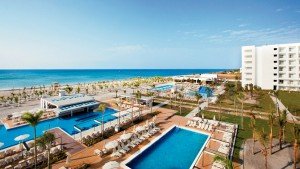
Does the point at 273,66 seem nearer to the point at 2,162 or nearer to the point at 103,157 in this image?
the point at 103,157

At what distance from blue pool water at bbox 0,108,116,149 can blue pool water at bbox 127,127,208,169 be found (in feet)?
33.1

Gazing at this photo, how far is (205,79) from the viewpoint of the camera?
68.1m

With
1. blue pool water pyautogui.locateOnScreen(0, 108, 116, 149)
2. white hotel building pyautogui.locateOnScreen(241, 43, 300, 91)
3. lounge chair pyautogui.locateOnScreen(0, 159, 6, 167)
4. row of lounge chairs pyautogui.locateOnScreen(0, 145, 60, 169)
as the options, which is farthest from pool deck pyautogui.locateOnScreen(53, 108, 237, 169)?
white hotel building pyautogui.locateOnScreen(241, 43, 300, 91)

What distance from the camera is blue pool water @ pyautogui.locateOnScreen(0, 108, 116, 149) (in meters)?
21.3

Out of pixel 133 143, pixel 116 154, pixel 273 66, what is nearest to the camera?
pixel 116 154

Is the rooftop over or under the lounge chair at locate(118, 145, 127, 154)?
over

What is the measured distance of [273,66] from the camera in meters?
52.6

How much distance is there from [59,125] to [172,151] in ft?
53.3

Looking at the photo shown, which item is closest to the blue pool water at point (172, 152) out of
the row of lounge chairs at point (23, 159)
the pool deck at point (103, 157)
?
the pool deck at point (103, 157)

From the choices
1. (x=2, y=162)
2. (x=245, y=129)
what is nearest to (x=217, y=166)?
(x=245, y=129)

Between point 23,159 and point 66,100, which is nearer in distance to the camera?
point 23,159

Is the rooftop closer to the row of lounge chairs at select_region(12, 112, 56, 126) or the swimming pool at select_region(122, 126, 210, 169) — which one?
the row of lounge chairs at select_region(12, 112, 56, 126)

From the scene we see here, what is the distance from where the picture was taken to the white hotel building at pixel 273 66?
165ft

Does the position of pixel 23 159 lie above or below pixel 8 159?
below
